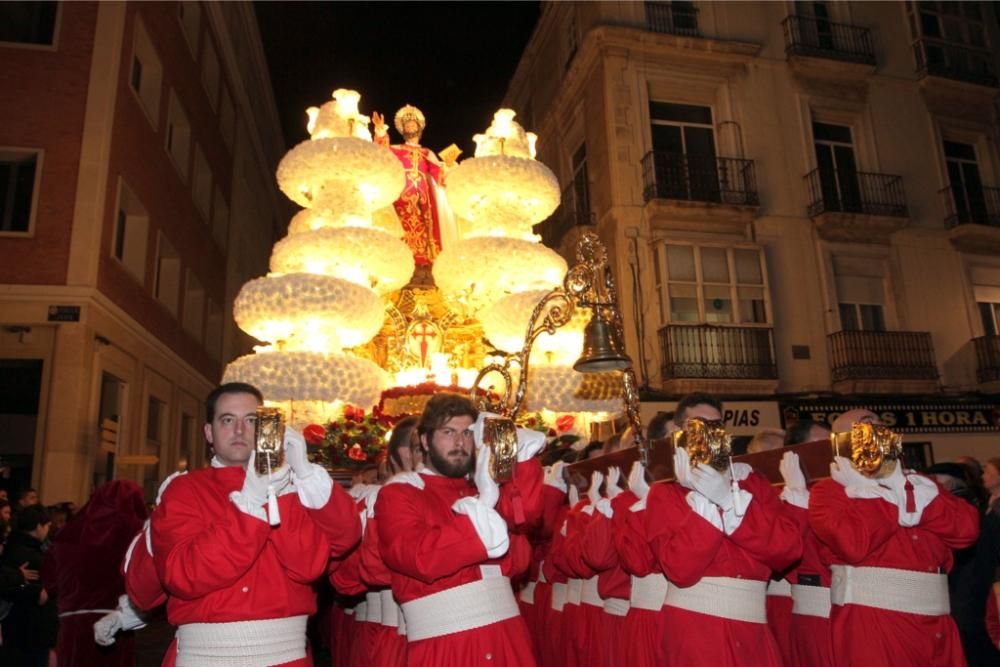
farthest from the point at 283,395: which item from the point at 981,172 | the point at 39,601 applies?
the point at 981,172

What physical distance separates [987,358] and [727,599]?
48.5 ft

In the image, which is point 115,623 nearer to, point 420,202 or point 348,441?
point 348,441

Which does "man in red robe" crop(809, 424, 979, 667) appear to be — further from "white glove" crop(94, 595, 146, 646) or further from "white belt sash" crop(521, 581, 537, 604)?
"white belt sash" crop(521, 581, 537, 604)

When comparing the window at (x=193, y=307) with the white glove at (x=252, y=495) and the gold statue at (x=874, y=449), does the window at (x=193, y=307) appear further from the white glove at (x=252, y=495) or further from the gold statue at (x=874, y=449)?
the gold statue at (x=874, y=449)

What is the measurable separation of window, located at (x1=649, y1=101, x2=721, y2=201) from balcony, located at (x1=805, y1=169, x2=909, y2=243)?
6.99 ft

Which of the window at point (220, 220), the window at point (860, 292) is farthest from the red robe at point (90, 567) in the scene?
the window at point (220, 220)

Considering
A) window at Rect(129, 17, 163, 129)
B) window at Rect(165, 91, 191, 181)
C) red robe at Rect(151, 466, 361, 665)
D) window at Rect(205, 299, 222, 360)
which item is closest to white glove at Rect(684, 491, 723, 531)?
red robe at Rect(151, 466, 361, 665)

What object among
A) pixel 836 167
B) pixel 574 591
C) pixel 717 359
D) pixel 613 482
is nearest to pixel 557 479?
pixel 613 482

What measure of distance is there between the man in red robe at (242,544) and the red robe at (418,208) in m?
5.18

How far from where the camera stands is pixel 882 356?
15.1 m

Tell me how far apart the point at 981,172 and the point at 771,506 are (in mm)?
17494

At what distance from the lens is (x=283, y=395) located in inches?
230

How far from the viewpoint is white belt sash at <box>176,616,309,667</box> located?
287cm

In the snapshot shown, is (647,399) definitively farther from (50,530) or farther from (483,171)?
(50,530)
